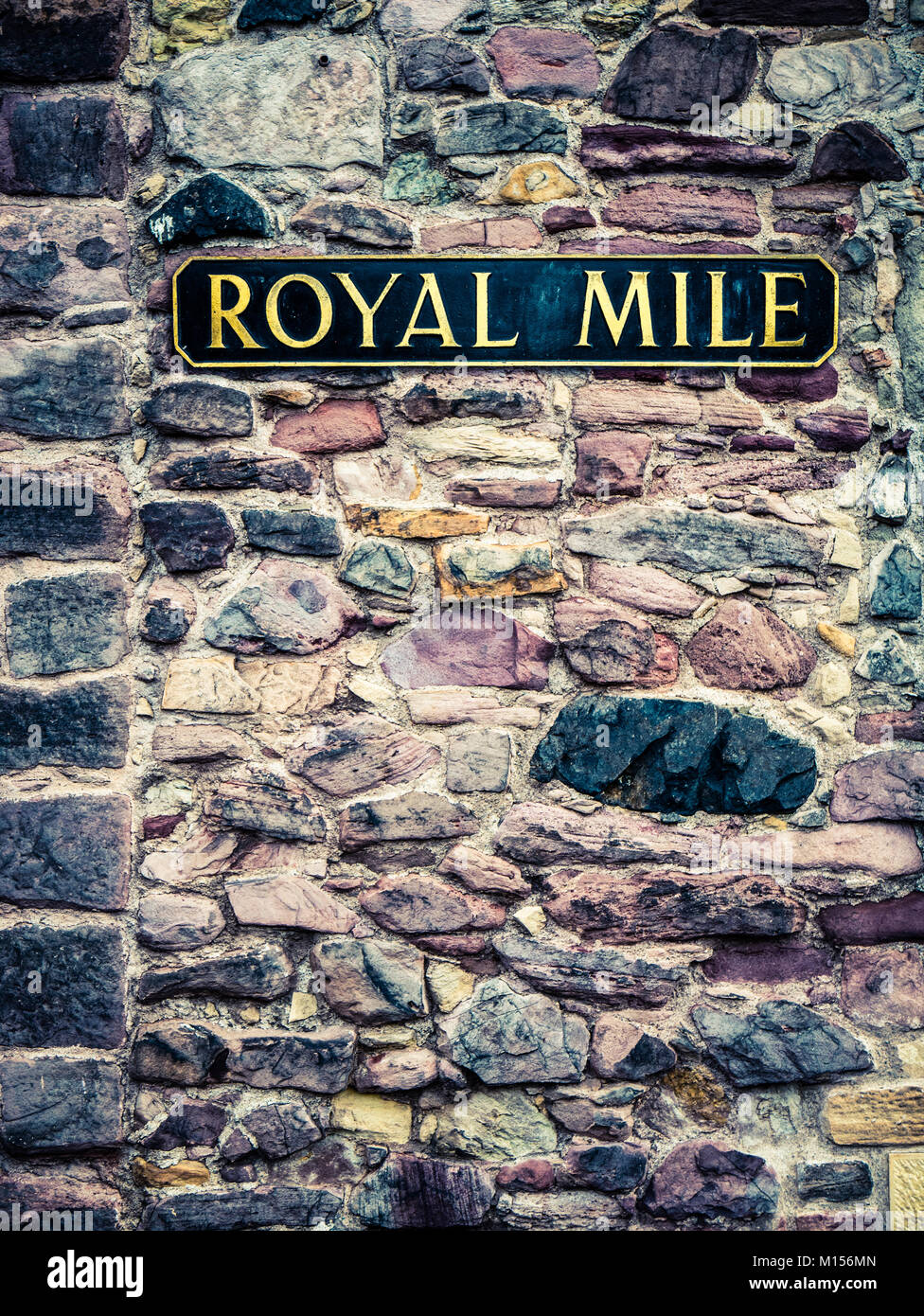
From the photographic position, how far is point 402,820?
192cm

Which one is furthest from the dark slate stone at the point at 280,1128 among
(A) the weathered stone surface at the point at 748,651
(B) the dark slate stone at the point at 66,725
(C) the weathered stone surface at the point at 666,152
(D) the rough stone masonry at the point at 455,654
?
(C) the weathered stone surface at the point at 666,152

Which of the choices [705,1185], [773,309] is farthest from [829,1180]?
[773,309]

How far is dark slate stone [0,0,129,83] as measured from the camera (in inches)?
76.9

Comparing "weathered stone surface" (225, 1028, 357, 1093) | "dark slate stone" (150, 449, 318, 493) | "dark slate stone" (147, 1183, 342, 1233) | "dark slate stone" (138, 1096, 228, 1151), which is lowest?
"dark slate stone" (147, 1183, 342, 1233)

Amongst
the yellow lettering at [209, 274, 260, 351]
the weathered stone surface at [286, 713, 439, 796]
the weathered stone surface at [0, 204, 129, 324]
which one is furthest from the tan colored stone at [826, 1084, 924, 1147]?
the weathered stone surface at [0, 204, 129, 324]

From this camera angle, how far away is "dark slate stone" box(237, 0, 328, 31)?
194 cm

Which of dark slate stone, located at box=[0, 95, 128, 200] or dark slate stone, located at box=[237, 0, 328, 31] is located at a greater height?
dark slate stone, located at box=[237, 0, 328, 31]

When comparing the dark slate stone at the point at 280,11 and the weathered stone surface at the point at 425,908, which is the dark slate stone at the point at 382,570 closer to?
the weathered stone surface at the point at 425,908

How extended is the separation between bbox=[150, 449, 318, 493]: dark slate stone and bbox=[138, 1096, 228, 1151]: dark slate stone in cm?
136

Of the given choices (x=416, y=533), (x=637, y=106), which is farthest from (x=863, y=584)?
(x=637, y=106)

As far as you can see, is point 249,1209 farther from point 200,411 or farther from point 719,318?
point 719,318

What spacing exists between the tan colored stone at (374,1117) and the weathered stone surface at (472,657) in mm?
907

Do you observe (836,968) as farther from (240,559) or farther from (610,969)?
(240,559)

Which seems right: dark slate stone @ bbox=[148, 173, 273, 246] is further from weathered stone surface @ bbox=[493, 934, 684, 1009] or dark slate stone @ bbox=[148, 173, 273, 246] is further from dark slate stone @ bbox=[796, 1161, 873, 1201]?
dark slate stone @ bbox=[796, 1161, 873, 1201]
